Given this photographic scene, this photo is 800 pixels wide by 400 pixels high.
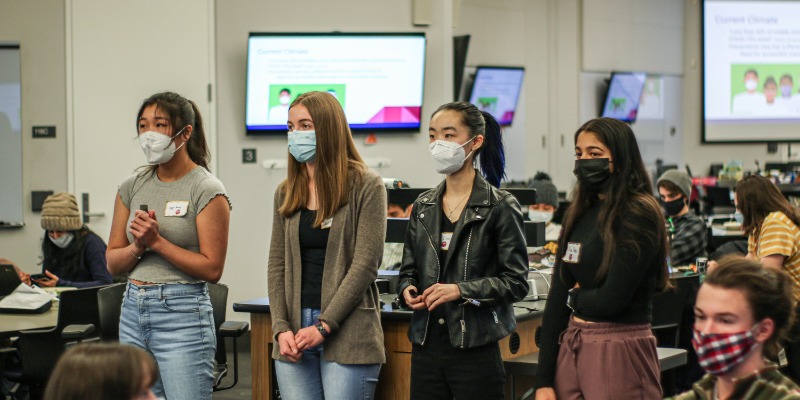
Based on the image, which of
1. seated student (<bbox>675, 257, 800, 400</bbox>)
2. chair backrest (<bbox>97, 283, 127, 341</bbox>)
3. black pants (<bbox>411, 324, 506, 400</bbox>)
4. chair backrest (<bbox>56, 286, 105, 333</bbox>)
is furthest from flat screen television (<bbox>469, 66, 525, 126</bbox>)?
seated student (<bbox>675, 257, 800, 400</bbox>)

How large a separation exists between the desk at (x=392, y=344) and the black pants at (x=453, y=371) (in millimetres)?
569

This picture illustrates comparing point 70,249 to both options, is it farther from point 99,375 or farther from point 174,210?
point 99,375

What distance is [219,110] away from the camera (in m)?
7.24

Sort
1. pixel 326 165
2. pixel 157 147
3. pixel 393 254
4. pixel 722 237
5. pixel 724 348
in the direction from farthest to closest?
pixel 722 237 < pixel 393 254 < pixel 157 147 < pixel 326 165 < pixel 724 348

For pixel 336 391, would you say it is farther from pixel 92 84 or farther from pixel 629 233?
pixel 92 84

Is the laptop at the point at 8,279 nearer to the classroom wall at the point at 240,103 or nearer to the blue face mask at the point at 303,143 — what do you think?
the classroom wall at the point at 240,103

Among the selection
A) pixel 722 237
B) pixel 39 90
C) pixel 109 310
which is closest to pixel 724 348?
pixel 109 310

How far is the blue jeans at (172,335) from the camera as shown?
305cm

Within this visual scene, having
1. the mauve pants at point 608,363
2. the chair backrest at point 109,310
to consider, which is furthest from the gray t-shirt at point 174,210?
the mauve pants at point 608,363

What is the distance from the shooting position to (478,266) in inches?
120

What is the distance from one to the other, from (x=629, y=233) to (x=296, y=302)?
1077mm

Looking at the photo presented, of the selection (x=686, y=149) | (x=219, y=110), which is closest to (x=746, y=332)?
(x=219, y=110)

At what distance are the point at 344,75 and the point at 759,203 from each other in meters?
3.48

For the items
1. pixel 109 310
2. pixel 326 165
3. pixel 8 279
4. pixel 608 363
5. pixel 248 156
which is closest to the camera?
pixel 608 363
